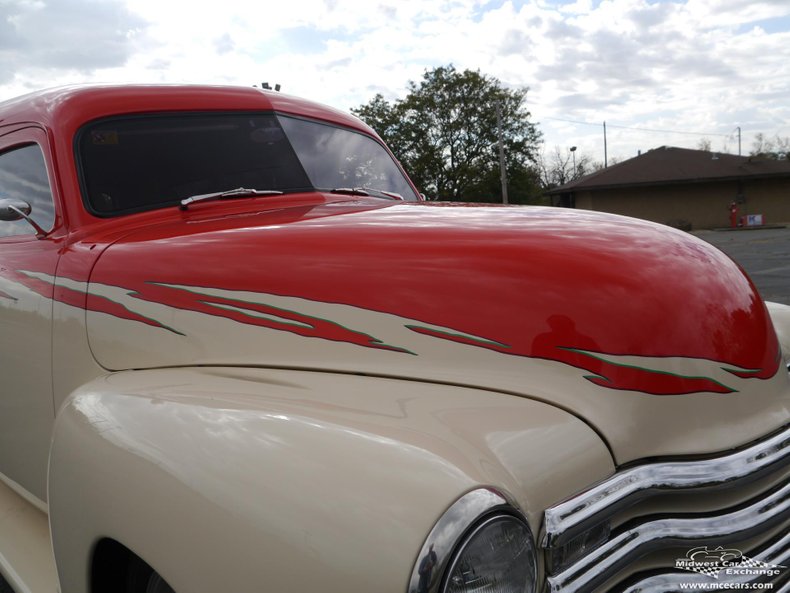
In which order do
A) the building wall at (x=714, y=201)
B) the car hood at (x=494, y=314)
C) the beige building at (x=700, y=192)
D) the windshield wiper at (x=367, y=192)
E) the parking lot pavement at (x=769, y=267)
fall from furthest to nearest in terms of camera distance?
the building wall at (x=714, y=201) < the beige building at (x=700, y=192) < the parking lot pavement at (x=769, y=267) < the windshield wiper at (x=367, y=192) < the car hood at (x=494, y=314)

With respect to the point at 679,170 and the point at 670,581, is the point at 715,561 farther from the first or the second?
the point at 679,170

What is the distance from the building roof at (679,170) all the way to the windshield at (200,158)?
36708 mm

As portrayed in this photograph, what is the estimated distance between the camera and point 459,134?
124 ft

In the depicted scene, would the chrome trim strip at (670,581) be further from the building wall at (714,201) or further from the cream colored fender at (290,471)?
the building wall at (714,201)

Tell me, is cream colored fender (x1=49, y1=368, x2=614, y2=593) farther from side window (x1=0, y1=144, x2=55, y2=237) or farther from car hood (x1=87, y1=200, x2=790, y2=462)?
side window (x1=0, y1=144, x2=55, y2=237)

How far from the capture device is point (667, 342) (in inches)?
65.4

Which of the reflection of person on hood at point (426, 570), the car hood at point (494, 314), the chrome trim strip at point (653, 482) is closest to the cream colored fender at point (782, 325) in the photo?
the car hood at point (494, 314)

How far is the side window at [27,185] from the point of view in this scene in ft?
9.18

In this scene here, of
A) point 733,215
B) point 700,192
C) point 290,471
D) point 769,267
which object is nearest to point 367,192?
point 290,471

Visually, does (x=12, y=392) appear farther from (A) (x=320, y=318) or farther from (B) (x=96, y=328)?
(A) (x=320, y=318)

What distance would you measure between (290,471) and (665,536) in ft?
2.46

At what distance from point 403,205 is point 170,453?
1421 millimetres

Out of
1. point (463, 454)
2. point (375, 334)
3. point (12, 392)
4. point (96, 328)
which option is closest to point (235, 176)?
point (96, 328)

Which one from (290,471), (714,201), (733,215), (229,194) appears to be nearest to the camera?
(290,471)
